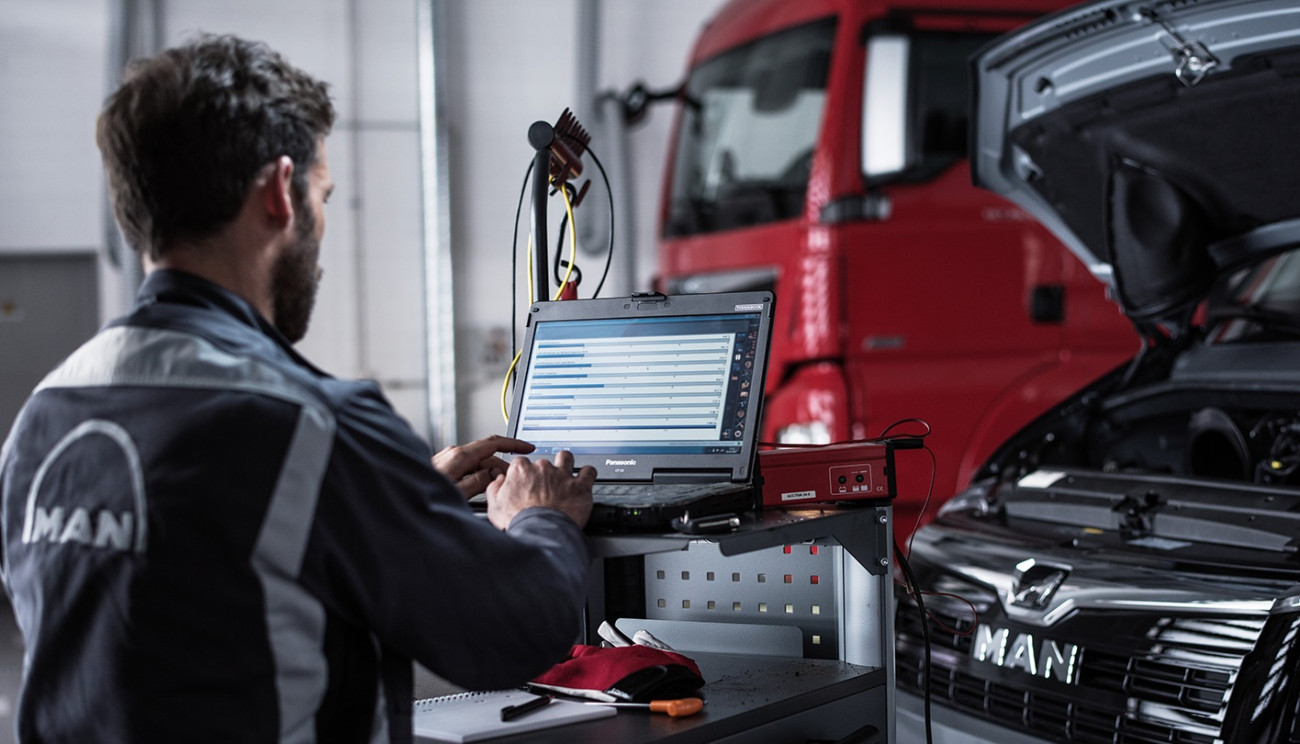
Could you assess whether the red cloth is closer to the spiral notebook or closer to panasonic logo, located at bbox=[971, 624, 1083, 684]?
the spiral notebook

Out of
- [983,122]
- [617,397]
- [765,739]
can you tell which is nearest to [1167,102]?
[983,122]

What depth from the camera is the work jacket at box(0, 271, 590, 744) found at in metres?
1.21

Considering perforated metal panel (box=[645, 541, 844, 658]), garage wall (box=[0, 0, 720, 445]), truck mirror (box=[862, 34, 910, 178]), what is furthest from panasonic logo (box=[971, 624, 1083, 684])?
garage wall (box=[0, 0, 720, 445])

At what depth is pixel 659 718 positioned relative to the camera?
5.37 feet

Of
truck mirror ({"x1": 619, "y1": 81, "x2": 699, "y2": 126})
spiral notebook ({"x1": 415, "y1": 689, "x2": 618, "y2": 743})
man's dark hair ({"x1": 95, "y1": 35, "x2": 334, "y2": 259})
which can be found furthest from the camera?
truck mirror ({"x1": 619, "y1": 81, "x2": 699, "y2": 126})

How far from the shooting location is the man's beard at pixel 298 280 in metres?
1.42

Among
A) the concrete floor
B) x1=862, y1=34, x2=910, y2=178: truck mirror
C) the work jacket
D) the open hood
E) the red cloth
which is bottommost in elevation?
the concrete floor

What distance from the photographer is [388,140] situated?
695 cm

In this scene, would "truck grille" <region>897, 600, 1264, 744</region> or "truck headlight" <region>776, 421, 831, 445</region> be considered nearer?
"truck grille" <region>897, 600, 1264, 744</region>

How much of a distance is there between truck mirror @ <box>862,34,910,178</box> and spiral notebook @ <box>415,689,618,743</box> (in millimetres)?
3211

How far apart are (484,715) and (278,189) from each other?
735mm

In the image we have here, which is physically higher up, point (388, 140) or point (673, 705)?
point (388, 140)

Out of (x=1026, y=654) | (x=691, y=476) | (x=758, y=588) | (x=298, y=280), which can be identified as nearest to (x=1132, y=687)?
(x=1026, y=654)

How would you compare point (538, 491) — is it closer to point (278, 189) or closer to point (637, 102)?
point (278, 189)
